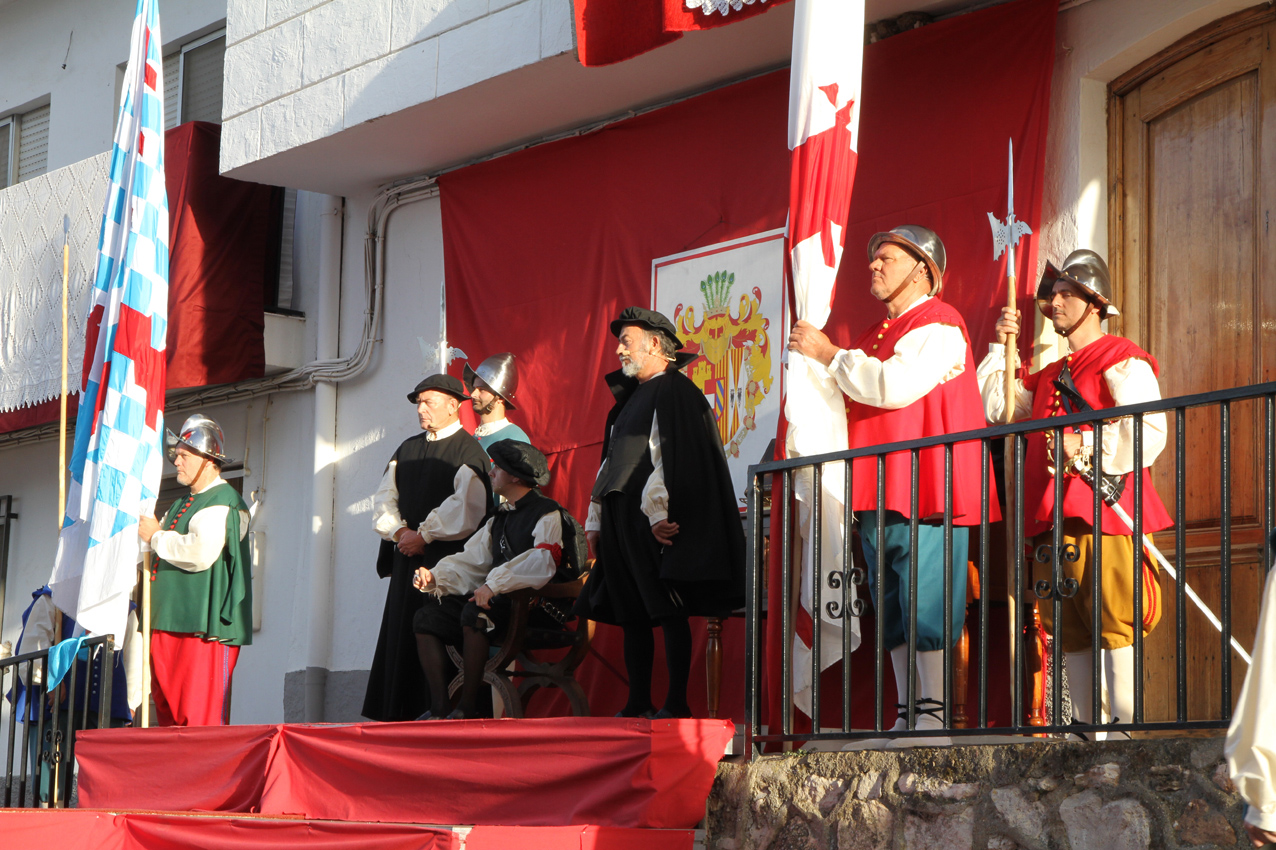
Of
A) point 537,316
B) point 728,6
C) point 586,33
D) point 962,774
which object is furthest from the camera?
point 537,316

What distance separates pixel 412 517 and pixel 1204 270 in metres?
3.90

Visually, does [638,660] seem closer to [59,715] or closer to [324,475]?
[59,715]

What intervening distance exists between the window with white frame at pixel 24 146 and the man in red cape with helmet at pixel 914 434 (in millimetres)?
9331

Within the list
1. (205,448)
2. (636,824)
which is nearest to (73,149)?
(205,448)

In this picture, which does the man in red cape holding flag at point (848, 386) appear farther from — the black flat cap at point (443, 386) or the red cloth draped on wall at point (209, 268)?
the red cloth draped on wall at point (209, 268)

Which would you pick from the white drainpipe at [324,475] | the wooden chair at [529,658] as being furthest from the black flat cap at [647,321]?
the white drainpipe at [324,475]

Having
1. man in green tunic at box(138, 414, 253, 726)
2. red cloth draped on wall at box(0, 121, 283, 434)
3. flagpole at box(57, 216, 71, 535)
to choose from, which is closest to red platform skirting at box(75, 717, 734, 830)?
man in green tunic at box(138, 414, 253, 726)

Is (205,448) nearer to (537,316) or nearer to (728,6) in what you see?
(537,316)

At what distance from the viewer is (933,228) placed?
6.65 meters

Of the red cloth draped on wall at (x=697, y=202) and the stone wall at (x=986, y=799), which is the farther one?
the red cloth draped on wall at (x=697, y=202)

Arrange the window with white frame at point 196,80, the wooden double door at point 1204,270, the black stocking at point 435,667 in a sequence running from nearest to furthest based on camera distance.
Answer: the wooden double door at point 1204,270 → the black stocking at point 435,667 → the window with white frame at point 196,80

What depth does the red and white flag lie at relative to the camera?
5.14 meters

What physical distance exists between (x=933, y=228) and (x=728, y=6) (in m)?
1.33

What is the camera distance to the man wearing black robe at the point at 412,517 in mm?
7520
